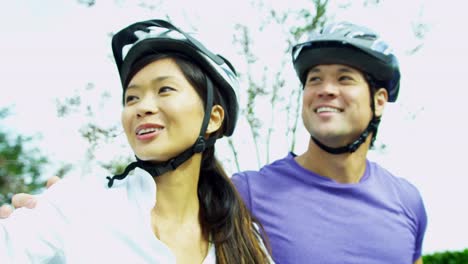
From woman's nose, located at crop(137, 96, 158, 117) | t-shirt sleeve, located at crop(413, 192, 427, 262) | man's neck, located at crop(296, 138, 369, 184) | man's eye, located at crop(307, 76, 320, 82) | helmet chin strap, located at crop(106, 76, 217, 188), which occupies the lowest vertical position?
t-shirt sleeve, located at crop(413, 192, 427, 262)

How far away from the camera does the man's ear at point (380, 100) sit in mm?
4527

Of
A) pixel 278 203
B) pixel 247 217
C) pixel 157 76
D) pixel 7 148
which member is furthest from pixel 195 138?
pixel 7 148

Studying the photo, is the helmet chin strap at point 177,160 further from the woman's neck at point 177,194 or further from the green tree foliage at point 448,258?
the green tree foliage at point 448,258

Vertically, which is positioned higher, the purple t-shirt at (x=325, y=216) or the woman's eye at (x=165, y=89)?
the woman's eye at (x=165, y=89)

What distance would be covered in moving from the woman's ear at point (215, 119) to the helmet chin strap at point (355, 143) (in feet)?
3.12

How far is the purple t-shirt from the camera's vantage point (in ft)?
13.0

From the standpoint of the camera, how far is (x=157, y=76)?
3289mm

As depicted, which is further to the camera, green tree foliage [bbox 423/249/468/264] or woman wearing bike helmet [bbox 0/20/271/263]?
green tree foliage [bbox 423/249/468/264]

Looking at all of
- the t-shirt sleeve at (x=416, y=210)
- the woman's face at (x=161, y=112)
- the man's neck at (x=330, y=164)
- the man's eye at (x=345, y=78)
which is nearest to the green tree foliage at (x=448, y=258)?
the t-shirt sleeve at (x=416, y=210)

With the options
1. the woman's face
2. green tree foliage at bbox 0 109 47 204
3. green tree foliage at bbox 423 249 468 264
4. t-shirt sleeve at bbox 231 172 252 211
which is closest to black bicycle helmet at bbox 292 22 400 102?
t-shirt sleeve at bbox 231 172 252 211

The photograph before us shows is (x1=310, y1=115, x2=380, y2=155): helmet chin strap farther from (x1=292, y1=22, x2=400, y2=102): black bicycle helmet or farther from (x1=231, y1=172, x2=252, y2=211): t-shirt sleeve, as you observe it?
(x1=231, y1=172, x2=252, y2=211): t-shirt sleeve

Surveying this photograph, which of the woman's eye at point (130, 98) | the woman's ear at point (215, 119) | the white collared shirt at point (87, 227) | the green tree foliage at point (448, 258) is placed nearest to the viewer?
the white collared shirt at point (87, 227)

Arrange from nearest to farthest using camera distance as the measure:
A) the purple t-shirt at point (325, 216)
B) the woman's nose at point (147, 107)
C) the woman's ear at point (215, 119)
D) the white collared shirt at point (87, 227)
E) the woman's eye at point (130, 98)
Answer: the white collared shirt at point (87, 227), the woman's nose at point (147, 107), the woman's eye at point (130, 98), the woman's ear at point (215, 119), the purple t-shirt at point (325, 216)

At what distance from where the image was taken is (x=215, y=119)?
139 inches
